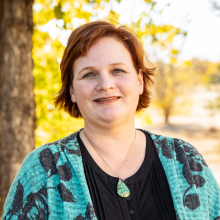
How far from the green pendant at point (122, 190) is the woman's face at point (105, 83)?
0.41 metres

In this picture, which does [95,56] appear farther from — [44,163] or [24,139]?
[24,139]

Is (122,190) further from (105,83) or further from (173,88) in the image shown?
(173,88)

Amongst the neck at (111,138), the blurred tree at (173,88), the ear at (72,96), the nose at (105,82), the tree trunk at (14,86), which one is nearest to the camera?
the nose at (105,82)

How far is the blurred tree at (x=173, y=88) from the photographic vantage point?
1266cm

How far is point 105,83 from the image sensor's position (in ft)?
5.13

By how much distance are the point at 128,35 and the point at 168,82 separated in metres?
11.5

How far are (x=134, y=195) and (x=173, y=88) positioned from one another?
12.0 metres

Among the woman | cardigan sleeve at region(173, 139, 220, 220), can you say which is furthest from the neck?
cardigan sleeve at region(173, 139, 220, 220)

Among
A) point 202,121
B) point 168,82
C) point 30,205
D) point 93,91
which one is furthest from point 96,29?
point 202,121

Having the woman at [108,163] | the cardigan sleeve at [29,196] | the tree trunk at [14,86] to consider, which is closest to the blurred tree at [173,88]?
the tree trunk at [14,86]

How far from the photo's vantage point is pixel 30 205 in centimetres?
136

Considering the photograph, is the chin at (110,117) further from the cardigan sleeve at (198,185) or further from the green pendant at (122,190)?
the cardigan sleeve at (198,185)

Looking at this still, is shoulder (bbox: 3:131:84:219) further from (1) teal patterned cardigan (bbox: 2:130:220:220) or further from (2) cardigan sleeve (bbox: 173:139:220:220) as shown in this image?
(2) cardigan sleeve (bbox: 173:139:220:220)

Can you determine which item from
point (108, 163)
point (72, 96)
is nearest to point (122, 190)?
point (108, 163)
